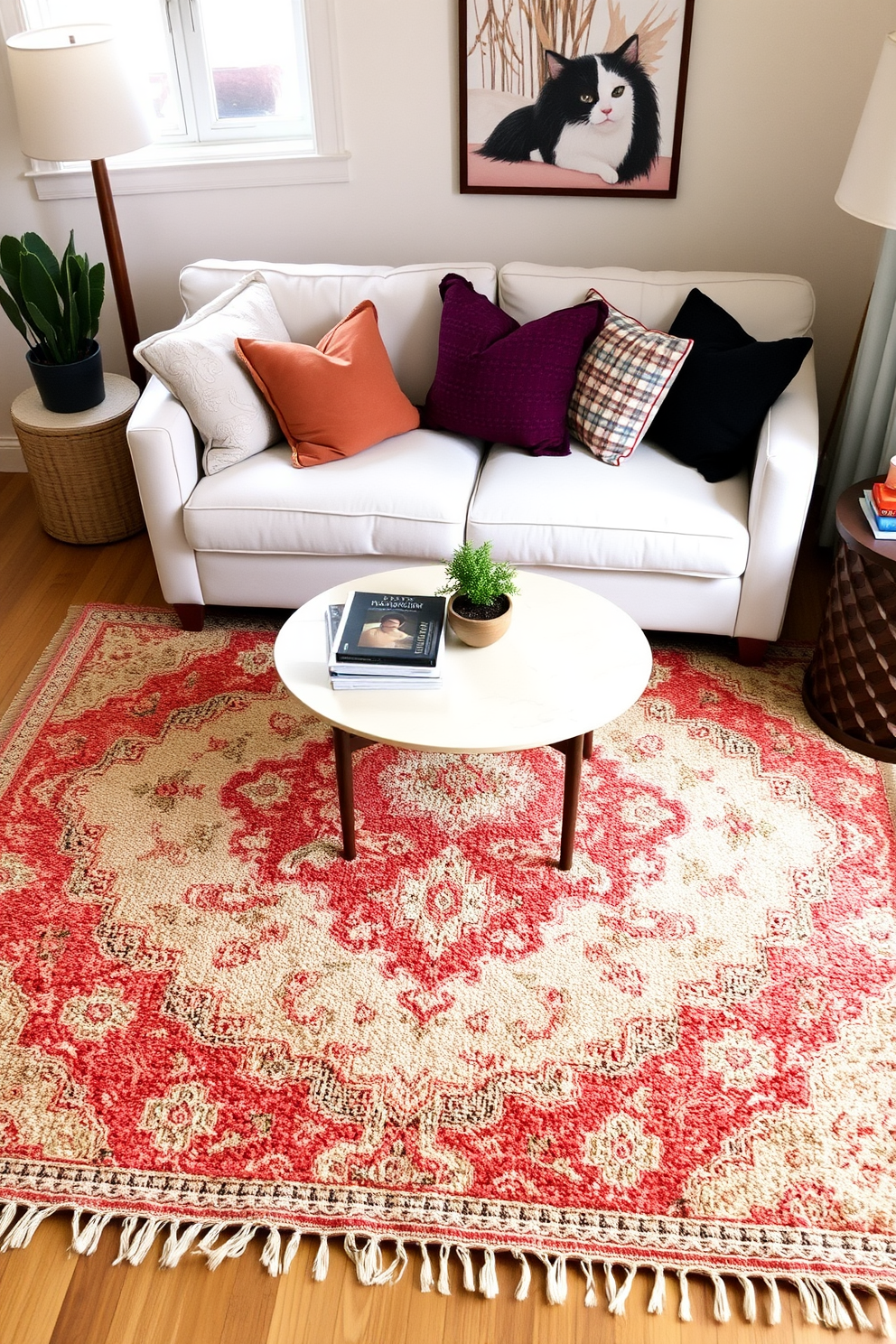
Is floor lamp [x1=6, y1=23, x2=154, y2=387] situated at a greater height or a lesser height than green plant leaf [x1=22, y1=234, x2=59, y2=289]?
greater

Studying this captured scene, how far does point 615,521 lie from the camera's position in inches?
109

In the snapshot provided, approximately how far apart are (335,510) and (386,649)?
783mm

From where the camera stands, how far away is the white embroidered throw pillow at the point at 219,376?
2.87 metres

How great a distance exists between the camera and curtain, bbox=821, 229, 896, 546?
301 centimetres

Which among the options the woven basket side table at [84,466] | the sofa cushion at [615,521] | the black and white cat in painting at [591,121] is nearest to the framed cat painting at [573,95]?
the black and white cat in painting at [591,121]

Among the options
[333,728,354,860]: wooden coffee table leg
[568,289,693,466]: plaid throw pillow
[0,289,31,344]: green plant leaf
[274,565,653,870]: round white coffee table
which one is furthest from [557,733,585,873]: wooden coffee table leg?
[0,289,31,344]: green plant leaf

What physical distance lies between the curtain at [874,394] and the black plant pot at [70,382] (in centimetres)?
230

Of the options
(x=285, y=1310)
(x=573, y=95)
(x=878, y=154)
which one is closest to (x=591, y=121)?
(x=573, y=95)

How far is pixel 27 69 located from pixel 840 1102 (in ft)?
10.5

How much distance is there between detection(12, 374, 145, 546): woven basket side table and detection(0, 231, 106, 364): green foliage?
0.18 m

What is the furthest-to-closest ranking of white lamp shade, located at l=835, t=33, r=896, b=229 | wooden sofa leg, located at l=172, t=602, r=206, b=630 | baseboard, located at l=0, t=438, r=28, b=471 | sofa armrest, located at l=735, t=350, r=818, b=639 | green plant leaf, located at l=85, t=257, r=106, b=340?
1. baseboard, located at l=0, t=438, r=28, b=471
2. green plant leaf, located at l=85, t=257, r=106, b=340
3. wooden sofa leg, located at l=172, t=602, r=206, b=630
4. sofa armrest, located at l=735, t=350, r=818, b=639
5. white lamp shade, located at l=835, t=33, r=896, b=229

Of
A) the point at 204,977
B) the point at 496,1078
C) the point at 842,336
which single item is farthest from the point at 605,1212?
the point at 842,336

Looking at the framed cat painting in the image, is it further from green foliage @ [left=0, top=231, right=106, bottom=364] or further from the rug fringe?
the rug fringe

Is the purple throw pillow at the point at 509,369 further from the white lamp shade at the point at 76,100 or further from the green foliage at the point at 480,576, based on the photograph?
the white lamp shade at the point at 76,100
